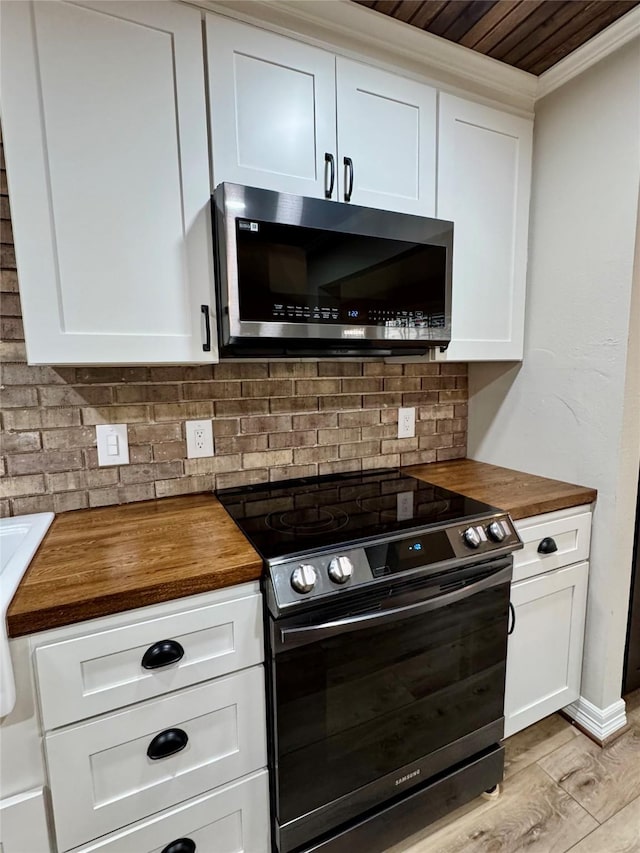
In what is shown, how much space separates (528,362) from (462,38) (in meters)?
1.15

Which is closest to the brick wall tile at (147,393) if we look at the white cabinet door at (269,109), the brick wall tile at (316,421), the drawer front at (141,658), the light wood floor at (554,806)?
the brick wall tile at (316,421)

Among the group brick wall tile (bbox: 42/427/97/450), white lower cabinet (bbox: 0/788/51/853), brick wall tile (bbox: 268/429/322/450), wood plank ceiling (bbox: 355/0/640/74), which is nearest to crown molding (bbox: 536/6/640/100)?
wood plank ceiling (bbox: 355/0/640/74)

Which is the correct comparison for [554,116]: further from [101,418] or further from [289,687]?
[289,687]

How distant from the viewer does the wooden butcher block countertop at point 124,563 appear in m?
0.86

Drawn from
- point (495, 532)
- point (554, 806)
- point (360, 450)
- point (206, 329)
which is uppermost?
point (206, 329)

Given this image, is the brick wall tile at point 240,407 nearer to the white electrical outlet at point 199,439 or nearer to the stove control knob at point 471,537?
the white electrical outlet at point 199,439

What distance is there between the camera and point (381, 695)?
1167 millimetres

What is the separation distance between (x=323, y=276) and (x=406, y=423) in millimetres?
→ 879

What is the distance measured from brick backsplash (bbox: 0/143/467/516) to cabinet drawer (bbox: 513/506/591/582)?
640 mm

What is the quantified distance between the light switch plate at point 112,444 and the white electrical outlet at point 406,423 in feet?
3.67

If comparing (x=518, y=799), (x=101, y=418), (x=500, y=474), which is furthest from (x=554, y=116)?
(x=518, y=799)

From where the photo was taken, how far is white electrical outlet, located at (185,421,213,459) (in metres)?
1.54

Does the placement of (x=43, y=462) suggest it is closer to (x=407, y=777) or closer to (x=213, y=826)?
(x=213, y=826)

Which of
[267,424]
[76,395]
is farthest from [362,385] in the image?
[76,395]
